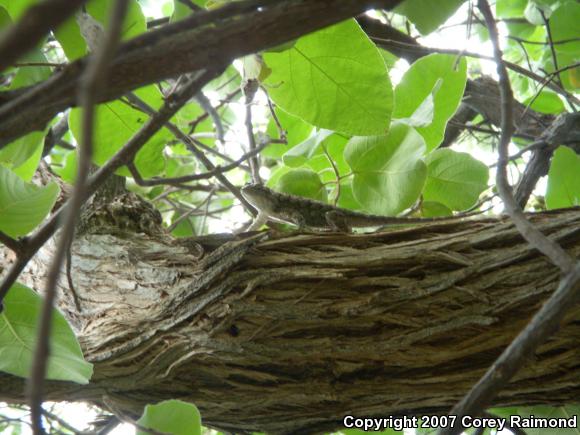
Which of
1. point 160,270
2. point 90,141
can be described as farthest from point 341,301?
point 90,141

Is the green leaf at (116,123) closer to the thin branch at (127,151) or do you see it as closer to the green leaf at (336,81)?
the green leaf at (336,81)

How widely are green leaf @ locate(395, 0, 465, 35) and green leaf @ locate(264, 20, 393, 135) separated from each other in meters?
0.08

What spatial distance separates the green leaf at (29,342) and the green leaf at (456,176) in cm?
79

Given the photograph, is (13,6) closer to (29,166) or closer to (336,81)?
(29,166)

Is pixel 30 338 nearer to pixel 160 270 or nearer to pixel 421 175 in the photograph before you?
pixel 160 270

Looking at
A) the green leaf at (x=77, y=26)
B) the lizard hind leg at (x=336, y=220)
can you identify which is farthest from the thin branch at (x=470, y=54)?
the green leaf at (x=77, y=26)

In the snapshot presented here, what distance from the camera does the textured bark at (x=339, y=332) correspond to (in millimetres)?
932

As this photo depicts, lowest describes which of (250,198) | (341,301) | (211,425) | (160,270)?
(211,425)

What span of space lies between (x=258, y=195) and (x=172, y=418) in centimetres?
85

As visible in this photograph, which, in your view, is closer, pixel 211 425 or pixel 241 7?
pixel 241 7

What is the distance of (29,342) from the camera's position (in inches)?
38.1

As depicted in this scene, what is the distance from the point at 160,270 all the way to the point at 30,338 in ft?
0.87

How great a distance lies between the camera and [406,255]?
982 mm

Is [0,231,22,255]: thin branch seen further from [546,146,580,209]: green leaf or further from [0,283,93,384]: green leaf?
[546,146,580,209]: green leaf
